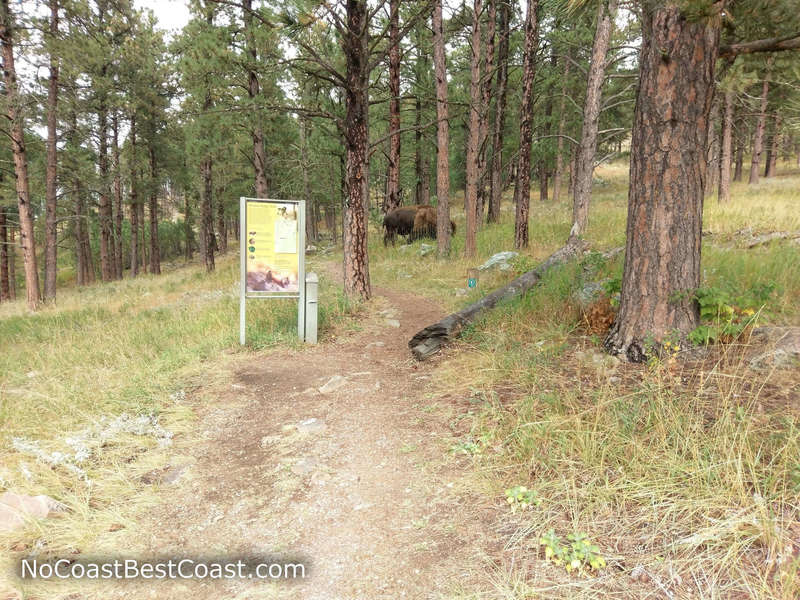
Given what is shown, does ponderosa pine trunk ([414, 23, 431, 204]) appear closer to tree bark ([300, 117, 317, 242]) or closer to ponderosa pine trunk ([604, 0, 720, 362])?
tree bark ([300, 117, 317, 242])

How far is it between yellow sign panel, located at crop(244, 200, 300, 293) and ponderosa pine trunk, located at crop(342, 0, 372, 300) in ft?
6.29

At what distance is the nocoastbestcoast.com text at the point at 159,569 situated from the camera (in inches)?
90.8

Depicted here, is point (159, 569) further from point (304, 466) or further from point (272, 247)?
point (272, 247)

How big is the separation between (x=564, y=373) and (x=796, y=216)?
929 cm

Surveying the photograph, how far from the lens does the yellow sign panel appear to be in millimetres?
6145

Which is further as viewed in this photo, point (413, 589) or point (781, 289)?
point (781, 289)

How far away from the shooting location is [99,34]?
14.2 m

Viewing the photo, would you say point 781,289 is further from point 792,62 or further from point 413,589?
point 413,589

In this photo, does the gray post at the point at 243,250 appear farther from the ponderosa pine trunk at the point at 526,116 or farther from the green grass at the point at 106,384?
the ponderosa pine trunk at the point at 526,116

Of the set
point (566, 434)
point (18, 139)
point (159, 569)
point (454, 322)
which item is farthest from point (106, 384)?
point (18, 139)

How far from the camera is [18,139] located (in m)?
11.8

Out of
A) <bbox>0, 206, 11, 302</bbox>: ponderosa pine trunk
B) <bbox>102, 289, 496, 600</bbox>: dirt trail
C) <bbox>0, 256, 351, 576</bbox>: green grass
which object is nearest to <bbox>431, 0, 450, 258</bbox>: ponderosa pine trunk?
<bbox>0, 256, 351, 576</bbox>: green grass

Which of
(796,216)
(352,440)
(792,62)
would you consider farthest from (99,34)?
(796,216)

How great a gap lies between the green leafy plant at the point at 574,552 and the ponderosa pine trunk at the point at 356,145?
6.59m
